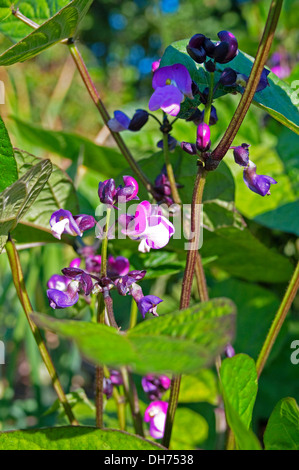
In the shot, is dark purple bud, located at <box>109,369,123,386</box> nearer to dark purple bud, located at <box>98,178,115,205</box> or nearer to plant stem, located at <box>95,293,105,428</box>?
plant stem, located at <box>95,293,105,428</box>

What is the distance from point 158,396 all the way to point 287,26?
1.08m

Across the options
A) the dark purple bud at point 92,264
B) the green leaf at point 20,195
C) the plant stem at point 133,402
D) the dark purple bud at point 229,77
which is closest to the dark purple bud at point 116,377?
the plant stem at point 133,402

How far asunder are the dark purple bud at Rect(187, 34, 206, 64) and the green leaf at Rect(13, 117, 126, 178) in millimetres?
412

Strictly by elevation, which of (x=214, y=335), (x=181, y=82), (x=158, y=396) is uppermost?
(x=181, y=82)

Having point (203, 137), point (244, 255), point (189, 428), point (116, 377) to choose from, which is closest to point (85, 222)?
point (203, 137)

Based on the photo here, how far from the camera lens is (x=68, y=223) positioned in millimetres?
387

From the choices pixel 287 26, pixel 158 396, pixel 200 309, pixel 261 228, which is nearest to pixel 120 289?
pixel 200 309

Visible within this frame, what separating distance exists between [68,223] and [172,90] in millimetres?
134

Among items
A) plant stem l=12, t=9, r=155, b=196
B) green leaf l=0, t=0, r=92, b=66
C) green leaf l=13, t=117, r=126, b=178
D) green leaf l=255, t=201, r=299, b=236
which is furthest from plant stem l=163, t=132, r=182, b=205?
green leaf l=13, t=117, r=126, b=178

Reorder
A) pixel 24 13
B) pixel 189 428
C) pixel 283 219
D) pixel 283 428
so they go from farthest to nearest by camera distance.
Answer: pixel 189 428 < pixel 283 219 < pixel 24 13 < pixel 283 428

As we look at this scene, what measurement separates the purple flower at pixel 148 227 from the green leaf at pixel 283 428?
0.15 m

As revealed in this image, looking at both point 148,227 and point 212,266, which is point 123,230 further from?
point 212,266

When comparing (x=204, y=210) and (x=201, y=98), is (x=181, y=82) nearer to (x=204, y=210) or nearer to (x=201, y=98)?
(x=201, y=98)
